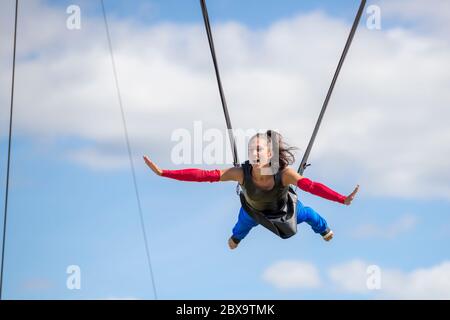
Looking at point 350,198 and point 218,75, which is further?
point 218,75

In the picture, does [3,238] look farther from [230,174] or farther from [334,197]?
[334,197]

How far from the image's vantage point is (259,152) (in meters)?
7.02

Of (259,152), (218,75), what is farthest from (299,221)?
(218,75)

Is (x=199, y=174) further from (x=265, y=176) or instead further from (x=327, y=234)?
(x=327, y=234)

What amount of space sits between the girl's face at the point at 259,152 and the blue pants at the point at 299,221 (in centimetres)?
89

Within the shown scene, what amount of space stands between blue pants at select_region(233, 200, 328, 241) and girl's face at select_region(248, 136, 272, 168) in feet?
2.91

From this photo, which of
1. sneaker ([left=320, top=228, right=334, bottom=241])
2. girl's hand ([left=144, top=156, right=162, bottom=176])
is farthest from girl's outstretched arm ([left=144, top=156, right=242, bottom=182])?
sneaker ([left=320, top=228, right=334, bottom=241])

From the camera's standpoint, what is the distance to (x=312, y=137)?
6992 mm

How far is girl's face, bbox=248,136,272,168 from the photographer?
6961 mm

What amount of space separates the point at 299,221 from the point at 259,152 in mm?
1324

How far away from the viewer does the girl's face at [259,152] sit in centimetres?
696
